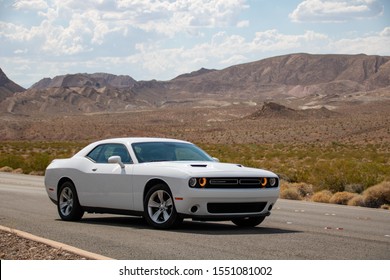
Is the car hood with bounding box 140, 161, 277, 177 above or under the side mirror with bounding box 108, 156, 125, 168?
under

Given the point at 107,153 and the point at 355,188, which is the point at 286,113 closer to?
the point at 355,188

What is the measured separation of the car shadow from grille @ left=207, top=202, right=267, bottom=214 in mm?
325

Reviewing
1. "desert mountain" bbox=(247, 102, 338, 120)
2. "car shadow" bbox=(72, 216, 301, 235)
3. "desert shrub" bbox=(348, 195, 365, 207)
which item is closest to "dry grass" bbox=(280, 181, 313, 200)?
"desert shrub" bbox=(348, 195, 365, 207)

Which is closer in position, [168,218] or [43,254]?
[43,254]

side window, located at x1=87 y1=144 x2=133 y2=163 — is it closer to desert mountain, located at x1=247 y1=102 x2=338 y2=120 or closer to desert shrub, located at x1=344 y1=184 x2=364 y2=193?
desert shrub, located at x1=344 y1=184 x2=364 y2=193

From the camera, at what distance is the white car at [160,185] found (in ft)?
39.4

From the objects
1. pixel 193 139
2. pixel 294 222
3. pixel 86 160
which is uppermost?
pixel 86 160

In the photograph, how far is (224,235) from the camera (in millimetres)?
11859

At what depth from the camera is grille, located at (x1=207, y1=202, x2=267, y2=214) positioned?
12094mm

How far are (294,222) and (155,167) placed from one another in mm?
3400
